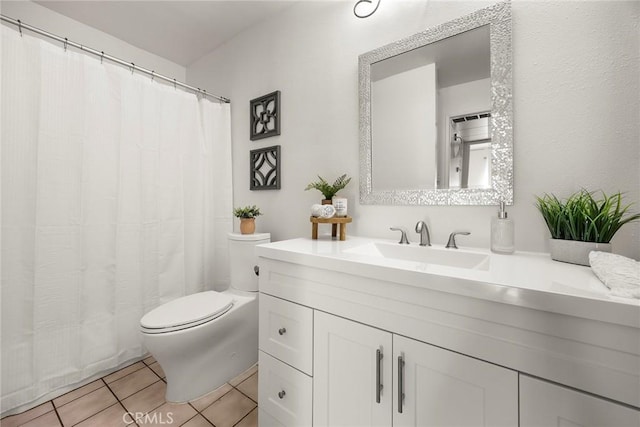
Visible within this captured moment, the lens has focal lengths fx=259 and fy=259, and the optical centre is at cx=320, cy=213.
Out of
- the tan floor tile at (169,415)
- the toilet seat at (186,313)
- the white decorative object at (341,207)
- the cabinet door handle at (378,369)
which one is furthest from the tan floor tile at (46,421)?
the white decorative object at (341,207)

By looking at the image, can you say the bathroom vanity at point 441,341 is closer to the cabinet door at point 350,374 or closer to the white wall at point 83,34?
the cabinet door at point 350,374

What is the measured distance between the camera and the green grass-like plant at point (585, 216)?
0.80m

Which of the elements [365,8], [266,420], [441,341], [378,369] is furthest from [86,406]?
[365,8]

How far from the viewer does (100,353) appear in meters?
1.51

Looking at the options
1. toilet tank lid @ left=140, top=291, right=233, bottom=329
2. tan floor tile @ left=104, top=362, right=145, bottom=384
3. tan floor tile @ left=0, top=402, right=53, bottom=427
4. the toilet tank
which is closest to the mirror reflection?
the toilet tank

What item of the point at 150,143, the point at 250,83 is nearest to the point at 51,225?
the point at 150,143

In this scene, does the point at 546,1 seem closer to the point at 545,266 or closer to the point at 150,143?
the point at 545,266

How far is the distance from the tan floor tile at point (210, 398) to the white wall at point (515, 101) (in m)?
0.93

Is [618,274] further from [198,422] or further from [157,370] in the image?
[157,370]

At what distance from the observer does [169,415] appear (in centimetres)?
125

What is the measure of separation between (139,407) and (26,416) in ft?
1.64

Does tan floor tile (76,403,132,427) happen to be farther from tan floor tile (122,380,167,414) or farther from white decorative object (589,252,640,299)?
white decorative object (589,252,640,299)

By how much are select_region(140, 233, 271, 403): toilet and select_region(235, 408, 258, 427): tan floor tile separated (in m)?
0.30

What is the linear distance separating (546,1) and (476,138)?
53 centimetres
